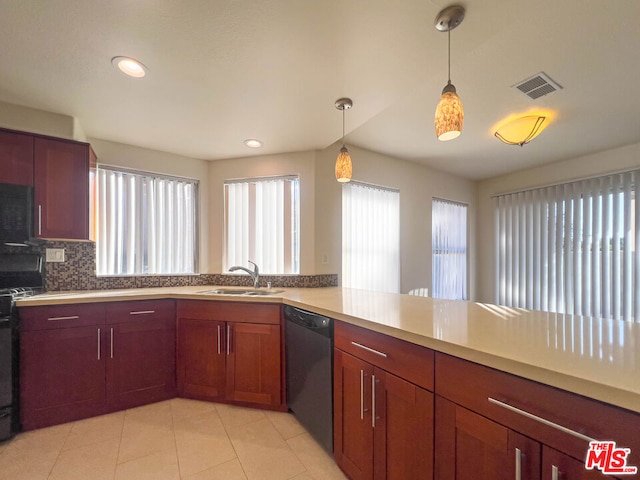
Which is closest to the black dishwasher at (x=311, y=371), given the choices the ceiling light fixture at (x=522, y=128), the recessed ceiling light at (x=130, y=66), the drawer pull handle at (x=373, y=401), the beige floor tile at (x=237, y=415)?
the beige floor tile at (x=237, y=415)

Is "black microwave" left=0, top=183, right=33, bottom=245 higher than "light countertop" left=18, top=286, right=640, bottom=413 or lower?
higher

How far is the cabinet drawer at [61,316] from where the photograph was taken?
191cm

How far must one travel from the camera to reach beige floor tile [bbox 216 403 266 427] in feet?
6.61

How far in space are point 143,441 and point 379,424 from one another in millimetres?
1553

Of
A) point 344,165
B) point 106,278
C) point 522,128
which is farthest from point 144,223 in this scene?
point 522,128

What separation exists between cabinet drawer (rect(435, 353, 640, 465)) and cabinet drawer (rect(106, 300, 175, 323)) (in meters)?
2.17

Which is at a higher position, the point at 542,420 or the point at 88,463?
the point at 542,420

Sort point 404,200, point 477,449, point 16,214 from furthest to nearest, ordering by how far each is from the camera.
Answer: point 404,200
point 16,214
point 477,449

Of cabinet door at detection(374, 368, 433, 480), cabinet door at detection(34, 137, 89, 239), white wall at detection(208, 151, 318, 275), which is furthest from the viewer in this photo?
white wall at detection(208, 151, 318, 275)

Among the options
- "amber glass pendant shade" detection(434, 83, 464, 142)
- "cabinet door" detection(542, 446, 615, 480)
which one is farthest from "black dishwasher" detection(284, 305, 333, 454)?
"amber glass pendant shade" detection(434, 83, 464, 142)

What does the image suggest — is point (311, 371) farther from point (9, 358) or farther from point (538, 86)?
point (538, 86)

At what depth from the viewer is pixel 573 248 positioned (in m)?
3.41

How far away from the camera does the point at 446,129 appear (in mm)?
1254

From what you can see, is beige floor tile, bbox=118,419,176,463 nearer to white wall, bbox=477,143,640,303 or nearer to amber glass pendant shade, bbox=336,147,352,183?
amber glass pendant shade, bbox=336,147,352,183
